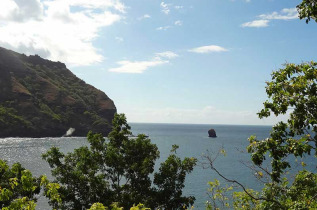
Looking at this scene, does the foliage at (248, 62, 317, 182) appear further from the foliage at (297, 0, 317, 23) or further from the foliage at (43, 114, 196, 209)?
the foliage at (43, 114, 196, 209)

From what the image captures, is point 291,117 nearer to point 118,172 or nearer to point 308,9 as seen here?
point 308,9

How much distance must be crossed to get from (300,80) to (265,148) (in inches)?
103

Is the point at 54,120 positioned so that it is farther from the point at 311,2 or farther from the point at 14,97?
the point at 311,2

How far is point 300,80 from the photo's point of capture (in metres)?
9.39

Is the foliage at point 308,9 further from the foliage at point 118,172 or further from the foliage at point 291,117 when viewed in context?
the foliage at point 118,172

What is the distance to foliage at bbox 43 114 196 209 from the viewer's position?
22938mm

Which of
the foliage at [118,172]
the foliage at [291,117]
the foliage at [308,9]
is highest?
the foliage at [308,9]

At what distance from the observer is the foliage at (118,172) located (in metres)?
22.9

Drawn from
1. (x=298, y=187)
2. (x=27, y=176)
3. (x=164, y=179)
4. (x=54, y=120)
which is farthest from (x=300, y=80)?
(x=54, y=120)

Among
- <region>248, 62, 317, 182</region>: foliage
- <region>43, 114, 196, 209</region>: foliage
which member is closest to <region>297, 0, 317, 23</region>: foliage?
<region>248, 62, 317, 182</region>: foliage

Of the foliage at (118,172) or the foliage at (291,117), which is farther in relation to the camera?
the foliage at (118,172)

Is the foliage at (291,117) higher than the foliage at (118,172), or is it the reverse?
the foliage at (291,117)

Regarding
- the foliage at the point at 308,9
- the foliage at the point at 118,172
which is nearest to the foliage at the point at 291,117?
the foliage at the point at 308,9

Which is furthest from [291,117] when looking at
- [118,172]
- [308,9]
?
[118,172]
